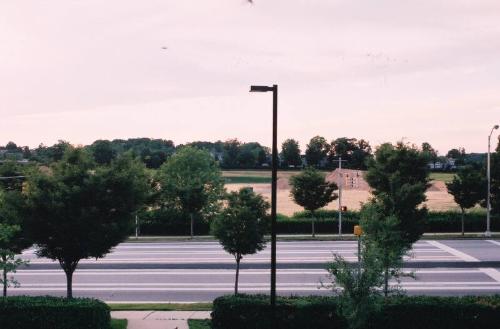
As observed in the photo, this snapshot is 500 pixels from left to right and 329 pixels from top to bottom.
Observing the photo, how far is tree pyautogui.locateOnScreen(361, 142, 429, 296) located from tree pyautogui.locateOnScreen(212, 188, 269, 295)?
158 inches

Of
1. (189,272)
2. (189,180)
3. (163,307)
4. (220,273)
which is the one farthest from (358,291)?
(189,180)

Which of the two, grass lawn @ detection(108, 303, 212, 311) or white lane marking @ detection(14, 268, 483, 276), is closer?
grass lawn @ detection(108, 303, 212, 311)

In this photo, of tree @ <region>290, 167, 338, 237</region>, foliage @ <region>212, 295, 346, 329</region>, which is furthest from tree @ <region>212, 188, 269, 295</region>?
tree @ <region>290, 167, 338, 237</region>

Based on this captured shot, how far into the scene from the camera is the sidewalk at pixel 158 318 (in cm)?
1604

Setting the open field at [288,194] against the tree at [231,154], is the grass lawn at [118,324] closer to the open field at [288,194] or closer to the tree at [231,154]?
the open field at [288,194]

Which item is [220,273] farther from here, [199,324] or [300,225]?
[300,225]

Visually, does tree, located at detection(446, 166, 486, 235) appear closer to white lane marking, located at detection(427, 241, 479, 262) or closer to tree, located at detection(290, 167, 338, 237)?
white lane marking, located at detection(427, 241, 479, 262)

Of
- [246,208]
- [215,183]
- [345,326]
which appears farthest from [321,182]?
[345,326]

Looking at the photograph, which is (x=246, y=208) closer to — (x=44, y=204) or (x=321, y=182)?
(x=44, y=204)

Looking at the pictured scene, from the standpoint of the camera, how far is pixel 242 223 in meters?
20.3

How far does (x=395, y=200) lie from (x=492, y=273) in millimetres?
5955

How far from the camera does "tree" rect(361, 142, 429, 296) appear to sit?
18156 mm

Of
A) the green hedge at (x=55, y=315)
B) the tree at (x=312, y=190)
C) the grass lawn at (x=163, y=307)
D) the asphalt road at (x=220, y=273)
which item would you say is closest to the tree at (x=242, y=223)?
the grass lawn at (x=163, y=307)

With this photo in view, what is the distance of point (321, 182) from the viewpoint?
3809 centimetres
